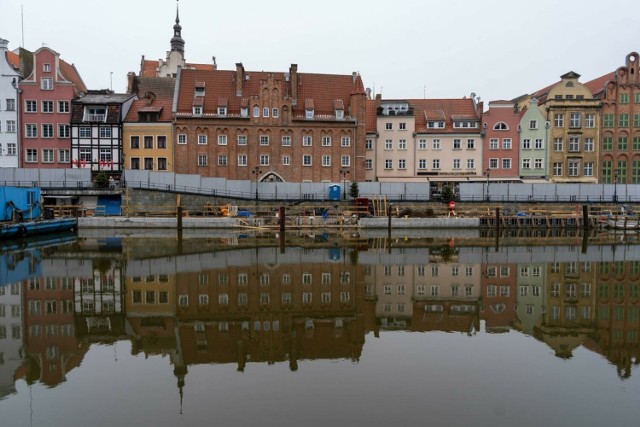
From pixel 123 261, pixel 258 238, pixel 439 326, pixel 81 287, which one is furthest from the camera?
pixel 258 238

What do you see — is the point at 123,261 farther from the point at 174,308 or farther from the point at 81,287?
the point at 174,308

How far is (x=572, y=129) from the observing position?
2363 inches

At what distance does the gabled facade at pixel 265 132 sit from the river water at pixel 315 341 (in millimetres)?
29074

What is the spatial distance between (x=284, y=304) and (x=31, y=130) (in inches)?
1946

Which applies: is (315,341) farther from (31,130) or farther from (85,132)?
(31,130)

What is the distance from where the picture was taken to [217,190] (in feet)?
169

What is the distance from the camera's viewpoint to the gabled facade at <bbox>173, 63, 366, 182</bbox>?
55688mm

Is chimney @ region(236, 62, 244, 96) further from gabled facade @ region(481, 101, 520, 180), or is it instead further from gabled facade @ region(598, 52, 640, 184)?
gabled facade @ region(598, 52, 640, 184)

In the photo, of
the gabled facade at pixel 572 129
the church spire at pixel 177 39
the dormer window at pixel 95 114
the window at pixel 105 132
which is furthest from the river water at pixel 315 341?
the church spire at pixel 177 39

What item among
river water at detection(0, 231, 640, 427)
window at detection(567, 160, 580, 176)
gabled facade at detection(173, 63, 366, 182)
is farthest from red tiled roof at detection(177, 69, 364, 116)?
river water at detection(0, 231, 640, 427)

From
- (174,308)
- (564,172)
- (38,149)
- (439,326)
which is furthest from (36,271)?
(564,172)

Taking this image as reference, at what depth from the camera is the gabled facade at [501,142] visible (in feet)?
195

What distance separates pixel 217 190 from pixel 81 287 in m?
31.3

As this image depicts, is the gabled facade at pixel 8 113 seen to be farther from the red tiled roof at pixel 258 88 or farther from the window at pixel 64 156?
the red tiled roof at pixel 258 88
